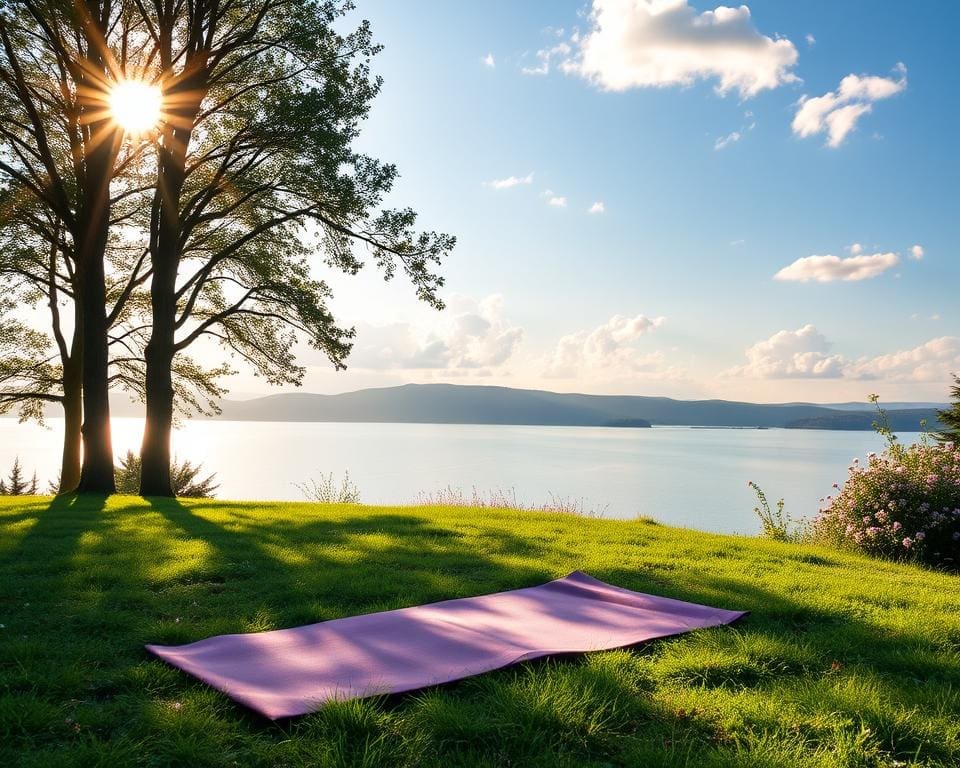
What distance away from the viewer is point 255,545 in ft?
24.2

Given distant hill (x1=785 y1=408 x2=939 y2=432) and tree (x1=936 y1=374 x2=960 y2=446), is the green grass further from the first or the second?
distant hill (x1=785 y1=408 x2=939 y2=432)

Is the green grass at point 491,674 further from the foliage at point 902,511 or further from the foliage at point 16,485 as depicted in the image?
the foliage at point 16,485

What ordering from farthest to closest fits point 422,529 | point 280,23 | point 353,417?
1. point 353,417
2. point 280,23
3. point 422,529

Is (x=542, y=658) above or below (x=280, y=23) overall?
below

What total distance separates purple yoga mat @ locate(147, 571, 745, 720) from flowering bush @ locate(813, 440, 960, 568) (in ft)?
16.4

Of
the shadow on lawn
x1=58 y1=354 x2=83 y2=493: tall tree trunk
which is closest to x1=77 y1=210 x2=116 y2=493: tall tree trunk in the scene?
the shadow on lawn

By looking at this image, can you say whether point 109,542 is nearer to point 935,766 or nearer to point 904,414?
point 935,766

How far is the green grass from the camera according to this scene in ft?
9.18

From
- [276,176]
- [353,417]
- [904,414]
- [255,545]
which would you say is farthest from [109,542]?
[353,417]

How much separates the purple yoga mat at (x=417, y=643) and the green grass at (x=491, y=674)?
0.44 ft

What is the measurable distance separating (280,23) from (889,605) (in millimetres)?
15463

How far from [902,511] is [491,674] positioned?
7.41 meters

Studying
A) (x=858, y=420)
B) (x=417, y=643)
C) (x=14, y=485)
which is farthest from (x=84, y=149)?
(x=858, y=420)

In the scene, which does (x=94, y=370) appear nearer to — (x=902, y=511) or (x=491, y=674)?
(x=491, y=674)
